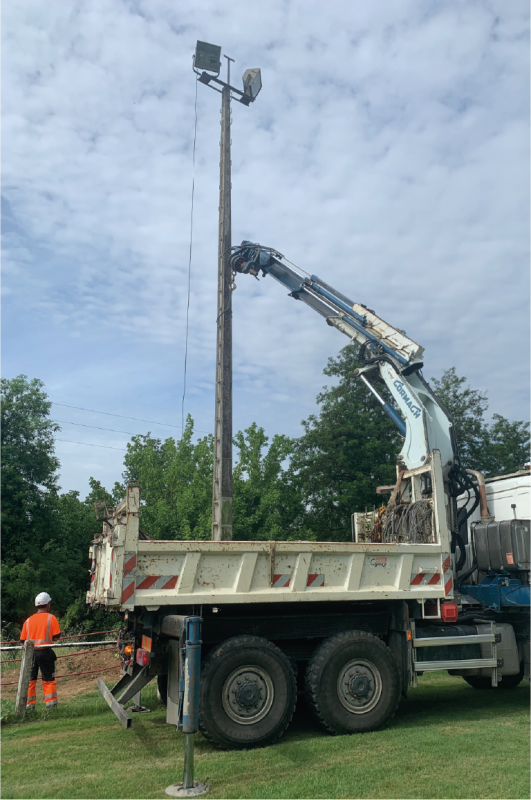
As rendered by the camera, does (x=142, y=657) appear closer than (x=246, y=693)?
No

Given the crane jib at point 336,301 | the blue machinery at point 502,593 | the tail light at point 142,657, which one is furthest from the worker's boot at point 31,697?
the crane jib at point 336,301

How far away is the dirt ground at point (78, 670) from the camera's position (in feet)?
30.7

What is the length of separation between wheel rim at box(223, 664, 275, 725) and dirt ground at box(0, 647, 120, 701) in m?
3.39

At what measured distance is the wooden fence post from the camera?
7523 millimetres

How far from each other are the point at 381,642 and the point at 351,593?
0.69 metres

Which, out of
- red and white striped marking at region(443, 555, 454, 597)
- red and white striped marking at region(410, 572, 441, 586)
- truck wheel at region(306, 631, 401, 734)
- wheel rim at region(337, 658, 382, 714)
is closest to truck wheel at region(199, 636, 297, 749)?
truck wheel at region(306, 631, 401, 734)

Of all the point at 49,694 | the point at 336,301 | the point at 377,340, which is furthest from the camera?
the point at 336,301

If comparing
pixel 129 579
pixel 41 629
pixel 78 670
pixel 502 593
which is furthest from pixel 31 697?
pixel 502 593

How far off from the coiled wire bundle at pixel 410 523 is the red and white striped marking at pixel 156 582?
328 cm

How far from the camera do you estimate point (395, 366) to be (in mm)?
10164

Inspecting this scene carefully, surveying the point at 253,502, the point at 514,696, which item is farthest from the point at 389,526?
the point at 253,502

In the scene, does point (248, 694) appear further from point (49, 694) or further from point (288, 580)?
point (49, 694)

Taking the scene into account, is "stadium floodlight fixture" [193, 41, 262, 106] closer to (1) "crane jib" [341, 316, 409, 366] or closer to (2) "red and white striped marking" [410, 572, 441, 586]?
(1) "crane jib" [341, 316, 409, 366]

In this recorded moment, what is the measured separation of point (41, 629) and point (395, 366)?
644cm
